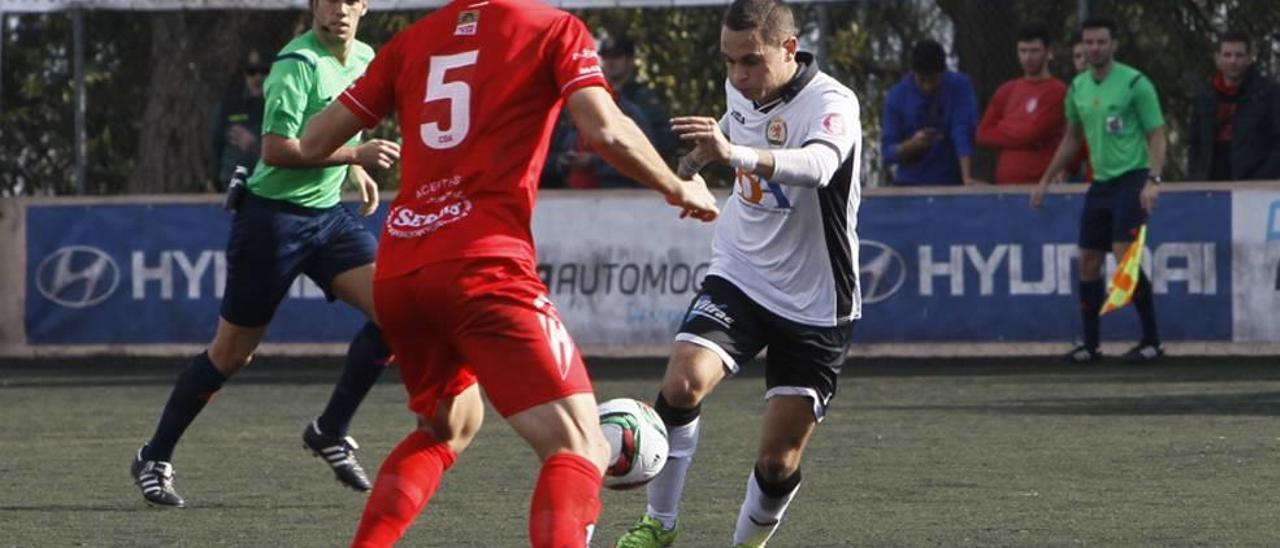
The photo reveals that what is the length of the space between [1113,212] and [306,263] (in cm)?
732

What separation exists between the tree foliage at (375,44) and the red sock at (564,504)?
1112 cm

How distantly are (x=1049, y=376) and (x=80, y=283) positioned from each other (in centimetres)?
644

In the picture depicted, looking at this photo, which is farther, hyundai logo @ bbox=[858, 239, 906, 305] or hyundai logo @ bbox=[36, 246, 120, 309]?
hyundai logo @ bbox=[36, 246, 120, 309]

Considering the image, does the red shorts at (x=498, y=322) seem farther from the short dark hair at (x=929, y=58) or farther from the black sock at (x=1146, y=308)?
the short dark hair at (x=929, y=58)

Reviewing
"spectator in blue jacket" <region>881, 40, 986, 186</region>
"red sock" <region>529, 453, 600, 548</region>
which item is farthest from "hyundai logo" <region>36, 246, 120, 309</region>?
"red sock" <region>529, 453, 600, 548</region>

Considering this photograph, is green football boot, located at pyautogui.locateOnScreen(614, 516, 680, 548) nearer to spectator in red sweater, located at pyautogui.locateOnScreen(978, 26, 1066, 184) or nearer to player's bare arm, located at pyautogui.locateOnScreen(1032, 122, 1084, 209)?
player's bare arm, located at pyautogui.locateOnScreen(1032, 122, 1084, 209)

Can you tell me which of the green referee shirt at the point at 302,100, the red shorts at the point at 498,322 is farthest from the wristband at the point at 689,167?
the green referee shirt at the point at 302,100

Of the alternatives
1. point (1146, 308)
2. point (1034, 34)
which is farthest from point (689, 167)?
point (1034, 34)

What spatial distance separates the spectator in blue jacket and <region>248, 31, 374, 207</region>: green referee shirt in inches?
283

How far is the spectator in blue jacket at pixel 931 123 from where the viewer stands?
16422 millimetres

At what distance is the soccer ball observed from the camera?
639 centimetres

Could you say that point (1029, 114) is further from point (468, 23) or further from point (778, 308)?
point (468, 23)

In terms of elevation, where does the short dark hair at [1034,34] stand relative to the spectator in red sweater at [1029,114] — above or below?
above

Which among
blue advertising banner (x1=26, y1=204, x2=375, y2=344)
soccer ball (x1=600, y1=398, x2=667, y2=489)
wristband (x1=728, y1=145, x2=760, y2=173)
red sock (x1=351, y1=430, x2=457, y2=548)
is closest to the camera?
red sock (x1=351, y1=430, x2=457, y2=548)
